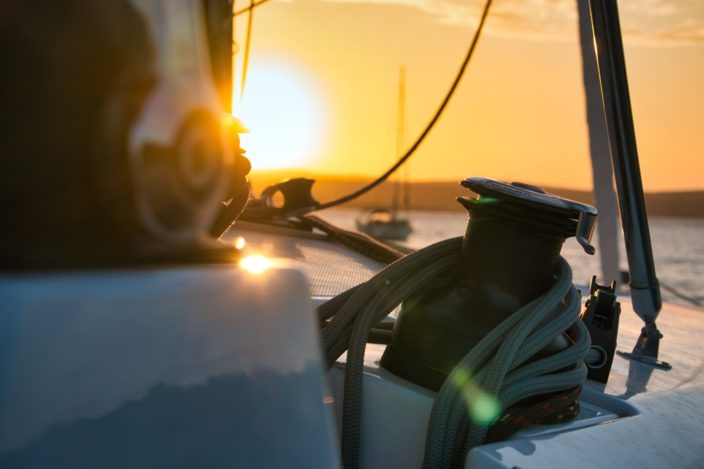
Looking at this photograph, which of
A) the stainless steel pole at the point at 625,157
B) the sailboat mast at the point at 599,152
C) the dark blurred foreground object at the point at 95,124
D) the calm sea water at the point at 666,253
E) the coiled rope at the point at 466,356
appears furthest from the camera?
the calm sea water at the point at 666,253

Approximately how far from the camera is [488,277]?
1050 mm

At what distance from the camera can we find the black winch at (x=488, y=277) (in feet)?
3.30

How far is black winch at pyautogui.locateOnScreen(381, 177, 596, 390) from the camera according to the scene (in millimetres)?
1007

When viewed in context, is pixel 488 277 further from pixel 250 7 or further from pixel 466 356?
pixel 250 7

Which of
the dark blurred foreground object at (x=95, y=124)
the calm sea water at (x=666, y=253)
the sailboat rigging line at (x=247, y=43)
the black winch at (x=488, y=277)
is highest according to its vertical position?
the sailboat rigging line at (x=247, y=43)

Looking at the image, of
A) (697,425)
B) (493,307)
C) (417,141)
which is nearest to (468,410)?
(493,307)

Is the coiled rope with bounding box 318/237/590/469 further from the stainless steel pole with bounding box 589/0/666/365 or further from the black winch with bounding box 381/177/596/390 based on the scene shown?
the stainless steel pole with bounding box 589/0/666/365

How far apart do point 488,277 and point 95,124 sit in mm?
722

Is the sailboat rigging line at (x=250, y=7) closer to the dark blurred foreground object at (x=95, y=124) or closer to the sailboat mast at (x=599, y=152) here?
the dark blurred foreground object at (x=95, y=124)

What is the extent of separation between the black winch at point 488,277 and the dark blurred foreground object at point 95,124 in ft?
2.07

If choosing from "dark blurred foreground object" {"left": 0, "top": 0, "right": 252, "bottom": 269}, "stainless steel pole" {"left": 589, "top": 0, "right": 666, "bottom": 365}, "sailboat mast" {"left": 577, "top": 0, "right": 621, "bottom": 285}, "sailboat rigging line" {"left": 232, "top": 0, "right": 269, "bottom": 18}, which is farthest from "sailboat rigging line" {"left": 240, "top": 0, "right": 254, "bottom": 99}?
"sailboat mast" {"left": 577, "top": 0, "right": 621, "bottom": 285}

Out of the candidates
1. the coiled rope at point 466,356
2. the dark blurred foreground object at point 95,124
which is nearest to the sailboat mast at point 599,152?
the coiled rope at point 466,356

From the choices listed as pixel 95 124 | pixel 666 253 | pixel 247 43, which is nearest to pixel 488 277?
pixel 95 124

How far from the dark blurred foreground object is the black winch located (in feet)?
2.07
